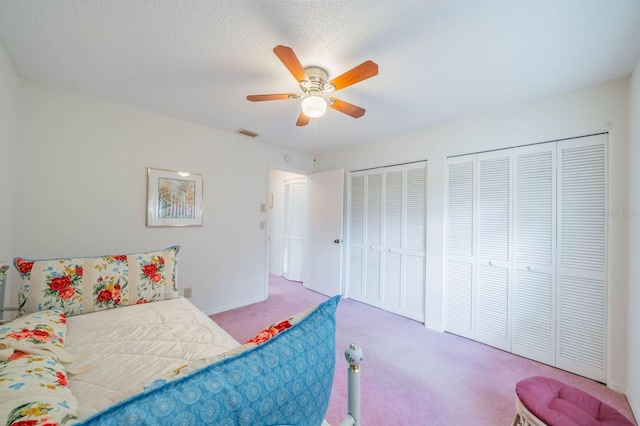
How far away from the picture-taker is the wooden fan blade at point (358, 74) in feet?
4.62

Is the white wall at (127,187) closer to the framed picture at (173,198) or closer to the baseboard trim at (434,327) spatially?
the framed picture at (173,198)

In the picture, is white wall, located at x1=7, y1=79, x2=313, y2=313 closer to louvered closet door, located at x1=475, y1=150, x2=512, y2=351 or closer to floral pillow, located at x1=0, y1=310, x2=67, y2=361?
floral pillow, located at x1=0, y1=310, x2=67, y2=361

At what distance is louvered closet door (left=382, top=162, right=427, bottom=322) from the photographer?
9.86 ft

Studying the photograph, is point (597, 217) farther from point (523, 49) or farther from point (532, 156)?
point (523, 49)

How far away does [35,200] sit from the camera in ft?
6.81

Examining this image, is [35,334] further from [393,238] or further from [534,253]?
[534,253]

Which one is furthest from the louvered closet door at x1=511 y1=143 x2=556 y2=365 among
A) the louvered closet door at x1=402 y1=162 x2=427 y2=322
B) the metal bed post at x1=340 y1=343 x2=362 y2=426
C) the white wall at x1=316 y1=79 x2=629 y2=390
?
the metal bed post at x1=340 y1=343 x2=362 y2=426

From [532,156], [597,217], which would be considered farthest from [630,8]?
[597,217]

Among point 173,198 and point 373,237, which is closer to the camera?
point 173,198

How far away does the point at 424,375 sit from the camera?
1.98m

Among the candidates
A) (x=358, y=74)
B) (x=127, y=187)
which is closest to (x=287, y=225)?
(x=127, y=187)

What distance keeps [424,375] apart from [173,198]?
3.06m

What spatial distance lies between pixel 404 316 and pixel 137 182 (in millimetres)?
3477

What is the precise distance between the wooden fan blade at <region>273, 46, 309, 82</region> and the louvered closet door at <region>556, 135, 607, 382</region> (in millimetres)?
2333
